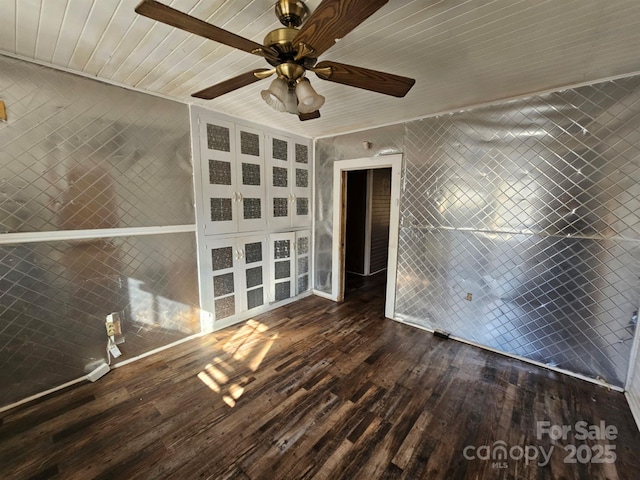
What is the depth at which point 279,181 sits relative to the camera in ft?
11.6

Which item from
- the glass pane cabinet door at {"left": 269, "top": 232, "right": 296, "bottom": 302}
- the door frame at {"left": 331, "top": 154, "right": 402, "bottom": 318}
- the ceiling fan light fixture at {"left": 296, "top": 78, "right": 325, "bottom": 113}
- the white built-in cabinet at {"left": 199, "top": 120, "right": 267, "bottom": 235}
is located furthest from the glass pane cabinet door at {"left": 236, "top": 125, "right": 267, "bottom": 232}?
the ceiling fan light fixture at {"left": 296, "top": 78, "right": 325, "bottom": 113}

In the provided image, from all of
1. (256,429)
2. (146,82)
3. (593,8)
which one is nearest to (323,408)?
(256,429)

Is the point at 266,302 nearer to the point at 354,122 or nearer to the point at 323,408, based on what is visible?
the point at 323,408

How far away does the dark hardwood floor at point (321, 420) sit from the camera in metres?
1.49

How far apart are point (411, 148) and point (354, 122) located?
0.75 m

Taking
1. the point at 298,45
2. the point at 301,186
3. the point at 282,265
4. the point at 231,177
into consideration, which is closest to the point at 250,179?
the point at 231,177

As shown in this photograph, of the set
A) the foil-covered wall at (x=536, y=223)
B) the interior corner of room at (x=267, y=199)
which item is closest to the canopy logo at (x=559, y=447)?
the interior corner of room at (x=267, y=199)

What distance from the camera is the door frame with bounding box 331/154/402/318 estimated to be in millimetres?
3156

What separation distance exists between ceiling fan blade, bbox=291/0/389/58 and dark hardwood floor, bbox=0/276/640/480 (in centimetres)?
216

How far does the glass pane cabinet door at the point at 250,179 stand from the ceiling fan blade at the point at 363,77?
1968 mm

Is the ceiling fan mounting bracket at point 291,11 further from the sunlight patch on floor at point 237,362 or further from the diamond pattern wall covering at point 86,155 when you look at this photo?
the sunlight patch on floor at point 237,362

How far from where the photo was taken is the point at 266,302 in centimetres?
354

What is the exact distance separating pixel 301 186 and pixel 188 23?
291 cm

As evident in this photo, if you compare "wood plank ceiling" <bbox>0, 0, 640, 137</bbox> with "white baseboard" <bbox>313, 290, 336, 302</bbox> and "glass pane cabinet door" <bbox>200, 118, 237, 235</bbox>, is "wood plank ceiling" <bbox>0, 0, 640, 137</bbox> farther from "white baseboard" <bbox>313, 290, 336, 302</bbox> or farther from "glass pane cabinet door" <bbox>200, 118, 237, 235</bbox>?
"white baseboard" <bbox>313, 290, 336, 302</bbox>
